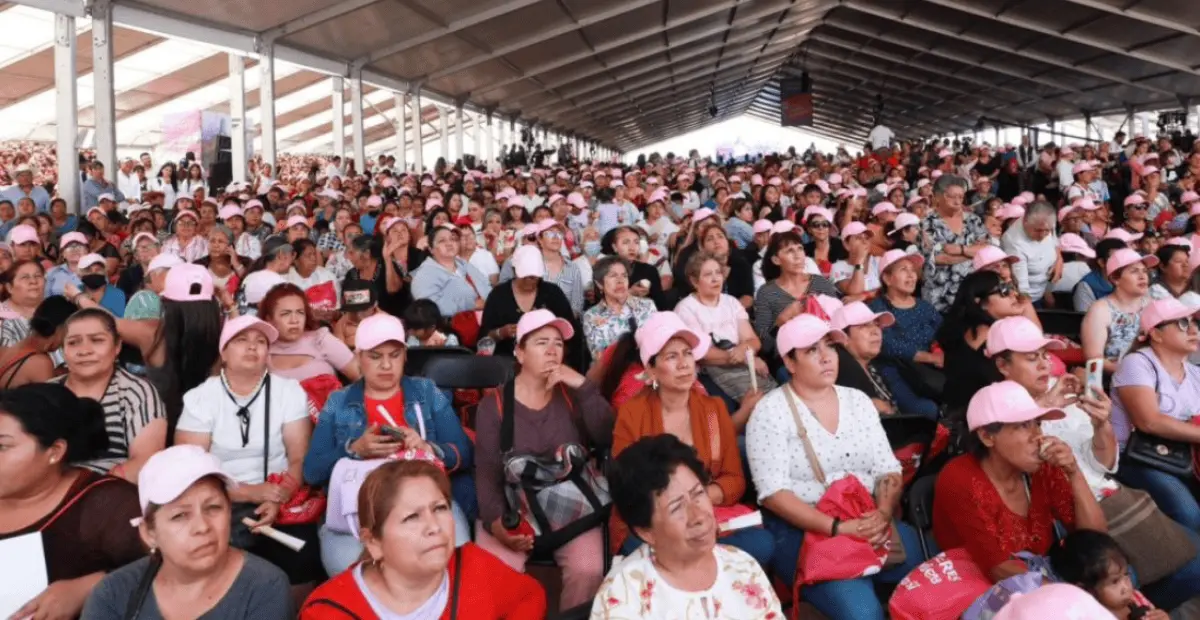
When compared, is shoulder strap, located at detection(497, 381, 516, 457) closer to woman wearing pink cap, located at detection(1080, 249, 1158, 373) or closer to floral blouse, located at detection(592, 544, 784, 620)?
floral blouse, located at detection(592, 544, 784, 620)

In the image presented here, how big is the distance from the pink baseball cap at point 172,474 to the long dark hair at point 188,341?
1664 millimetres

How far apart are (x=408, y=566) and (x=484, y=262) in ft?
18.0

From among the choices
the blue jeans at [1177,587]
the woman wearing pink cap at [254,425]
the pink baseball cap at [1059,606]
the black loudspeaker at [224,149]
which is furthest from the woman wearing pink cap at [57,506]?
the black loudspeaker at [224,149]

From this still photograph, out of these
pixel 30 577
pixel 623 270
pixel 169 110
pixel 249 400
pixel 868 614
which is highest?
pixel 169 110

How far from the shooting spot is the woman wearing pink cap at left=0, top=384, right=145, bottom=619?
276 cm

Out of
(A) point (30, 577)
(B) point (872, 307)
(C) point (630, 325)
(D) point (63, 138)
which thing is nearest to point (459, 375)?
(C) point (630, 325)

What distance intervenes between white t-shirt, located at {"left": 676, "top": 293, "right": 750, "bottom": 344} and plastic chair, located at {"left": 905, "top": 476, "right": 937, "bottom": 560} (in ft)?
6.11

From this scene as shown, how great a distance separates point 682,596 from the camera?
8.59ft

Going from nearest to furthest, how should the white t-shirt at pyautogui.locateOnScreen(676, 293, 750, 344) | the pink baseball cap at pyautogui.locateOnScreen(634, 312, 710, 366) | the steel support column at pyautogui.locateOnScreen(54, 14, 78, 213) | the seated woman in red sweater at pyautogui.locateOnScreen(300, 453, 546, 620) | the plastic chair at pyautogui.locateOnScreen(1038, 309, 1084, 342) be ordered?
the seated woman in red sweater at pyautogui.locateOnScreen(300, 453, 546, 620), the pink baseball cap at pyautogui.locateOnScreen(634, 312, 710, 366), the white t-shirt at pyautogui.locateOnScreen(676, 293, 750, 344), the plastic chair at pyautogui.locateOnScreen(1038, 309, 1084, 342), the steel support column at pyautogui.locateOnScreen(54, 14, 78, 213)

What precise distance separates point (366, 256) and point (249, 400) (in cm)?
344

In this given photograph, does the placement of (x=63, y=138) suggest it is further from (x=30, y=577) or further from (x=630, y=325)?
(x=30, y=577)

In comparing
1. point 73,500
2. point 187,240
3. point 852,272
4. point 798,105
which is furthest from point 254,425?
point 798,105

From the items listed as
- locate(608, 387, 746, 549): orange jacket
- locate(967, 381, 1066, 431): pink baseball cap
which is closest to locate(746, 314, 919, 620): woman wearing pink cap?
locate(608, 387, 746, 549): orange jacket

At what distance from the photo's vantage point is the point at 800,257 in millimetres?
5840
